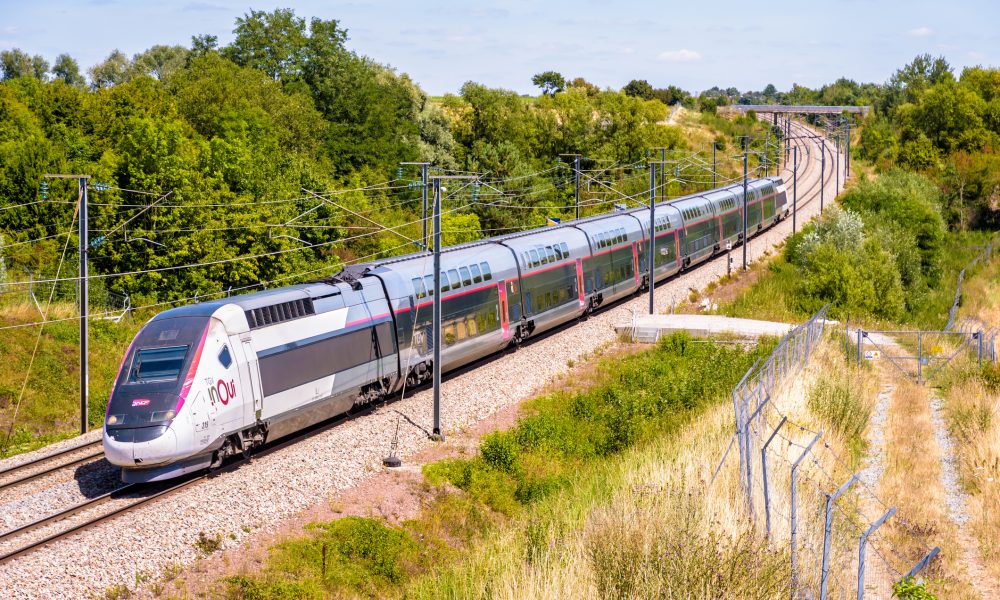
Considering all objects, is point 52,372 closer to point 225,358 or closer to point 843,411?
point 225,358

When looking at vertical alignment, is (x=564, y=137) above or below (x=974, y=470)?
above

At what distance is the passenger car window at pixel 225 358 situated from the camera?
21.2 meters

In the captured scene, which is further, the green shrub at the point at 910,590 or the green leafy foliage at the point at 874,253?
the green leafy foliage at the point at 874,253

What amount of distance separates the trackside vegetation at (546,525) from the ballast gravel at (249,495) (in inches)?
55.2

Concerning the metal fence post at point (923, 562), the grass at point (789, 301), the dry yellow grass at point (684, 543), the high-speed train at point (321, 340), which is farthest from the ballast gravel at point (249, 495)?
the grass at point (789, 301)

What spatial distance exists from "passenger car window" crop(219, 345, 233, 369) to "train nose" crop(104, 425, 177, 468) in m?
2.03

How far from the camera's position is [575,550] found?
1619 centimetres

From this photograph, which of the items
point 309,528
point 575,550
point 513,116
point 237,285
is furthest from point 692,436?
point 513,116

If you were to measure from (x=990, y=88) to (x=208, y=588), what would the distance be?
127 meters

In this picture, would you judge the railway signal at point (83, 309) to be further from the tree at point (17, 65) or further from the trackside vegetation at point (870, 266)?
the tree at point (17, 65)

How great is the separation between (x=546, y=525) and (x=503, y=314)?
14.9 metres

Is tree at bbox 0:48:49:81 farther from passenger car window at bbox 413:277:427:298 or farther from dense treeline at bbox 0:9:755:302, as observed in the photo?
passenger car window at bbox 413:277:427:298

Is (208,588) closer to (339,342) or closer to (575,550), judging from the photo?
(575,550)

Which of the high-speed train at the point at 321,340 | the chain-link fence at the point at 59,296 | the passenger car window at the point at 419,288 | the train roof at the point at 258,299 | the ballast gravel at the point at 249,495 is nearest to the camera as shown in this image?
the ballast gravel at the point at 249,495
